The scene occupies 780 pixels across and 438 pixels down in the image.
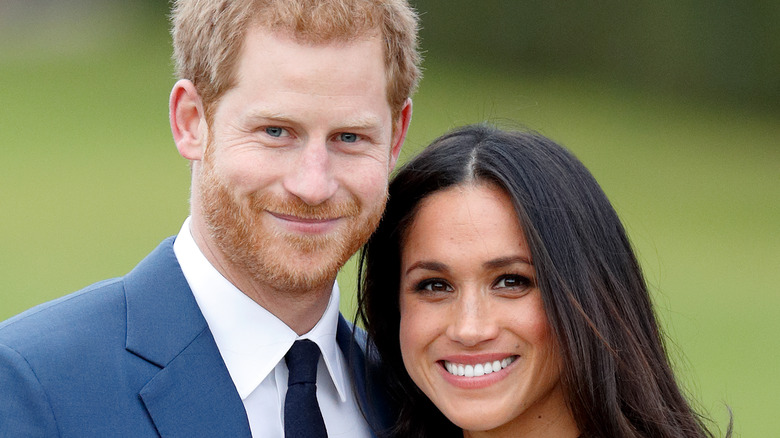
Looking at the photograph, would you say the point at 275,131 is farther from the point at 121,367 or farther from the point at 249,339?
the point at 121,367

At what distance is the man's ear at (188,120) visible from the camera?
3479 mm

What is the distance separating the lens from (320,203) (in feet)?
10.9

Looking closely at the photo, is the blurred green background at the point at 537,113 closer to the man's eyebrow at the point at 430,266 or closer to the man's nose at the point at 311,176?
the man's eyebrow at the point at 430,266

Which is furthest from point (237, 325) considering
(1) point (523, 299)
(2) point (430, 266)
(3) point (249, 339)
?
(1) point (523, 299)

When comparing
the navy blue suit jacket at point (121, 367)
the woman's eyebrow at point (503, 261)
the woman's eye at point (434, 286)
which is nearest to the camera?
the navy blue suit jacket at point (121, 367)

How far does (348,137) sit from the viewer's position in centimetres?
340

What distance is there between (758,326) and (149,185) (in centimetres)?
1180

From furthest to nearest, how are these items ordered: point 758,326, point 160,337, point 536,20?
point 536,20 → point 758,326 → point 160,337

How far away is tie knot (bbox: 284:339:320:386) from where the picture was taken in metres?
3.38

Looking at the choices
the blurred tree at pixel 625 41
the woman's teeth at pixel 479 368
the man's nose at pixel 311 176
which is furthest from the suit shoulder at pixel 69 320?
the blurred tree at pixel 625 41

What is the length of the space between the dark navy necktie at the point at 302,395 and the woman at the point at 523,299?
1.31 ft

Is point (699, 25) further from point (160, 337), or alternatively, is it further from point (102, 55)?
point (160, 337)

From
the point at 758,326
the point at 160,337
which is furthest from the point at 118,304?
the point at 758,326

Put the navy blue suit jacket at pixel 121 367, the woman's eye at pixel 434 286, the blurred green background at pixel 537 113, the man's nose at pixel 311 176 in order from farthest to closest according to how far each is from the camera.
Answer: the blurred green background at pixel 537 113, the woman's eye at pixel 434 286, the man's nose at pixel 311 176, the navy blue suit jacket at pixel 121 367
